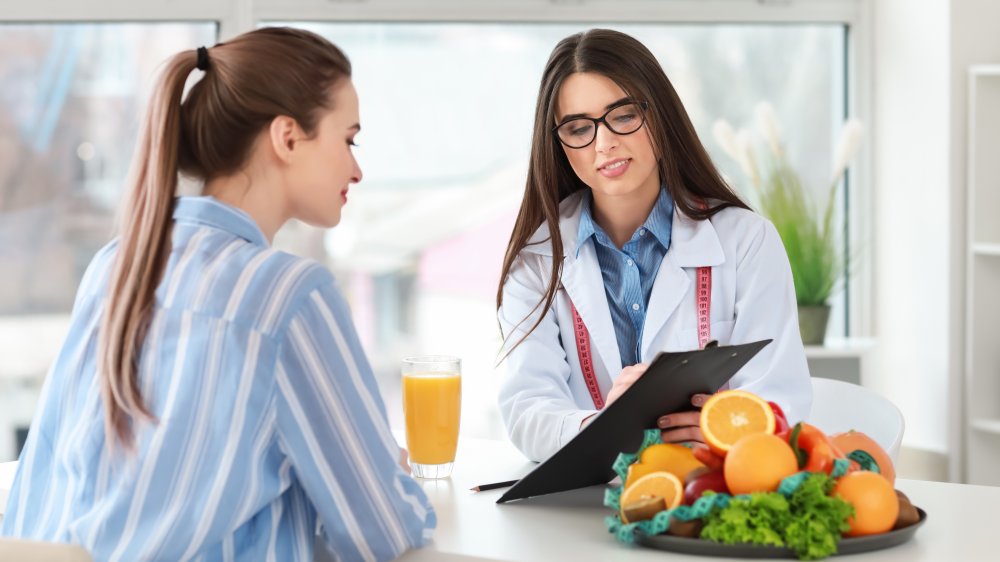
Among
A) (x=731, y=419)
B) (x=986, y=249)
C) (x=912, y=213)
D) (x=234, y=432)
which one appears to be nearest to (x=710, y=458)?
(x=731, y=419)

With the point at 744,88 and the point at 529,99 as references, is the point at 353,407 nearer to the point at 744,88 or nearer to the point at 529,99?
the point at 529,99

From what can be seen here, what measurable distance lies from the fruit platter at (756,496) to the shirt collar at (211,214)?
1.81 feet

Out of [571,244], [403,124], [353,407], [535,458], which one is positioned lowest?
[535,458]

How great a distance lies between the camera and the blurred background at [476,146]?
3.55 meters

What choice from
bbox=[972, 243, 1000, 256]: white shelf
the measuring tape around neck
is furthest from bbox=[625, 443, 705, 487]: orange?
bbox=[972, 243, 1000, 256]: white shelf

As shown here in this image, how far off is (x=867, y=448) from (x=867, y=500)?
0.57ft

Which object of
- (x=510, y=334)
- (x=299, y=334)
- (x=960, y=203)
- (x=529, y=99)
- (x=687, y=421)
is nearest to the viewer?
(x=299, y=334)

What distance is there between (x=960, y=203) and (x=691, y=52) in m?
1.01

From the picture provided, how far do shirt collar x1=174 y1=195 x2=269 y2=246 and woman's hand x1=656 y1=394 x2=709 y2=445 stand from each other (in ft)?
1.95

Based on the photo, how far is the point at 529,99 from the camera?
4012mm

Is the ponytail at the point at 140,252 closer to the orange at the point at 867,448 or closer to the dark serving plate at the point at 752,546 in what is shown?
the dark serving plate at the point at 752,546

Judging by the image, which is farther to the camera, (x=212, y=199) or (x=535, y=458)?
(x=535, y=458)

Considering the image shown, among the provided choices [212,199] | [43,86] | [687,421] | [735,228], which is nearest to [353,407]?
[212,199]

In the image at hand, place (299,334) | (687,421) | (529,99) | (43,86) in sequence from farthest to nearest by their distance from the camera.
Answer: (529,99) → (43,86) → (687,421) → (299,334)
